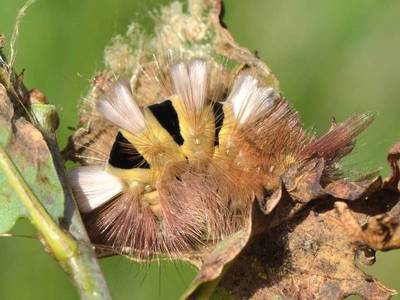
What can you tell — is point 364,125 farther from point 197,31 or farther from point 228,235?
point 197,31

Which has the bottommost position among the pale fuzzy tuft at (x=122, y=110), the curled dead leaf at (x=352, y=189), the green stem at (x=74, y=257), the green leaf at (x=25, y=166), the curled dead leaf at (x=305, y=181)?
the green stem at (x=74, y=257)

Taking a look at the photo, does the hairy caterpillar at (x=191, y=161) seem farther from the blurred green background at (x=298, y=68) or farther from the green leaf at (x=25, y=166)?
the blurred green background at (x=298, y=68)

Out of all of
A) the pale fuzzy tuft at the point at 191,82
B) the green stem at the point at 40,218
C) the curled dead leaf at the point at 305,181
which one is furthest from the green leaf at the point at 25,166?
the curled dead leaf at the point at 305,181

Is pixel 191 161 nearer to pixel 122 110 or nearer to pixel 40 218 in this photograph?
pixel 122 110

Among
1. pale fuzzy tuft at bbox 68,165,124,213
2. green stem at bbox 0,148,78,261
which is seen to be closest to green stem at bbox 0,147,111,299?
green stem at bbox 0,148,78,261

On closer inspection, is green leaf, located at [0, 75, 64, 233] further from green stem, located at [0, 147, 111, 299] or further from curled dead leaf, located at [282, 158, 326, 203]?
curled dead leaf, located at [282, 158, 326, 203]

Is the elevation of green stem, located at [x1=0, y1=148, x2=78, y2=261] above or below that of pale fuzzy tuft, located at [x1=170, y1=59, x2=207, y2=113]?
below
